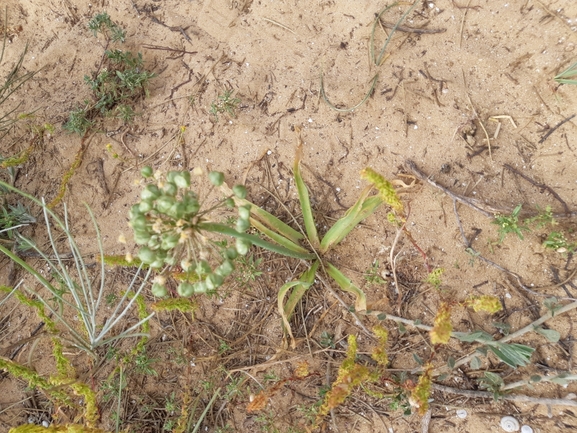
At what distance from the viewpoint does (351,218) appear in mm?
2805

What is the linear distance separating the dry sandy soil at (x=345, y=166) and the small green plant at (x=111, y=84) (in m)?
0.10

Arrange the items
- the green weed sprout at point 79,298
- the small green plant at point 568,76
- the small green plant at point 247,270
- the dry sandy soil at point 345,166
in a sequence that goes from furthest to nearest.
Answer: the small green plant at point 247,270 < the dry sandy soil at point 345,166 < the small green plant at point 568,76 < the green weed sprout at point 79,298

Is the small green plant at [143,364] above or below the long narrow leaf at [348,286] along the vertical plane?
below

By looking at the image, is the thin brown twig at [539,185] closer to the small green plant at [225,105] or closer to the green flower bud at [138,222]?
the small green plant at [225,105]

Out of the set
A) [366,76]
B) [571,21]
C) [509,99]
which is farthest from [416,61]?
[571,21]

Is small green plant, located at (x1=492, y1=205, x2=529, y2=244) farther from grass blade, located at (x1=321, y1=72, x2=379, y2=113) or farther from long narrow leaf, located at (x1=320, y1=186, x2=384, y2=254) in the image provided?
grass blade, located at (x1=321, y1=72, x2=379, y2=113)

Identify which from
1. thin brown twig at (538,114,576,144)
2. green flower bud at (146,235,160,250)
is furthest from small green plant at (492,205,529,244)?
green flower bud at (146,235,160,250)

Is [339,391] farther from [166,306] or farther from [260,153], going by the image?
[260,153]

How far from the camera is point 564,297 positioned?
9.11 ft

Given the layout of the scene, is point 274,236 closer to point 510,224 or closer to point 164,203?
point 164,203

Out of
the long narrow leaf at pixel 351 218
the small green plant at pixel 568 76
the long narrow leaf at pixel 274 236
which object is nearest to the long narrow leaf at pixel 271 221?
the long narrow leaf at pixel 274 236

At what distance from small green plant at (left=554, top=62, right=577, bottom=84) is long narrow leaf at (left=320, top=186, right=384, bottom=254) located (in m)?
Answer: 1.36

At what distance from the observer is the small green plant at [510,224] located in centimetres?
272

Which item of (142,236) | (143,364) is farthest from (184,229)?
(143,364)
